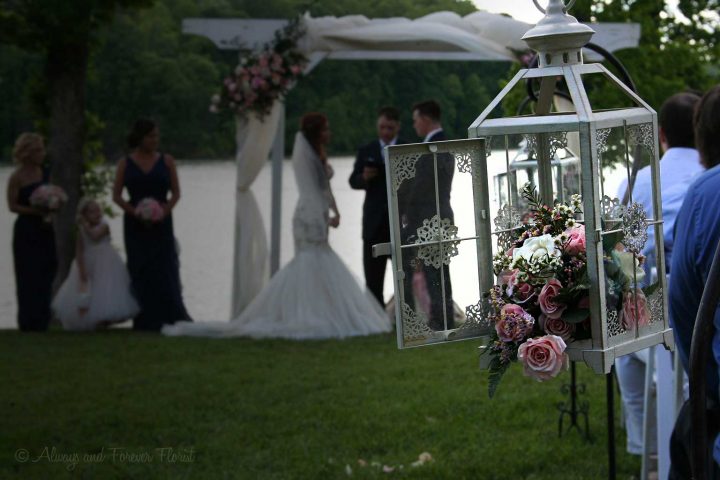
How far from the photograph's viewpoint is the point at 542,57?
264 cm

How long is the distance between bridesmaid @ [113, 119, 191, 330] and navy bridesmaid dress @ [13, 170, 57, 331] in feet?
2.38

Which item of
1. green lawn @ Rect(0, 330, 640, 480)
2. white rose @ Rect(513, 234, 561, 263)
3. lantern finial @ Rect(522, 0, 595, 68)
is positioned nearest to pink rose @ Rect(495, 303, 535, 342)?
white rose @ Rect(513, 234, 561, 263)

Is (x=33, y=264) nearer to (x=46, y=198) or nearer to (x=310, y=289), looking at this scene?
(x=46, y=198)

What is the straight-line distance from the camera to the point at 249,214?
34.3 feet

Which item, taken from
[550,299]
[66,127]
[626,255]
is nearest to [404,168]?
[550,299]

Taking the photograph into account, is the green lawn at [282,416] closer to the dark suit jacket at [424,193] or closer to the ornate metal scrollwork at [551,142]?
the ornate metal scrollwork at [551,142]

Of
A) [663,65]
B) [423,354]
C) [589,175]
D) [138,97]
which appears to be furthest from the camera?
[138,97]

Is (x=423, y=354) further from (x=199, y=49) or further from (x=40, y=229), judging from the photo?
(x=199, y=49)

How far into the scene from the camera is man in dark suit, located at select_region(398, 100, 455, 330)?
2545 millimetres

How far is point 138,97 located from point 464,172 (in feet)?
51.7

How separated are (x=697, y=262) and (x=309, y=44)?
7.69m

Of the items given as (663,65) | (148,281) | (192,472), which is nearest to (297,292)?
(148,281)

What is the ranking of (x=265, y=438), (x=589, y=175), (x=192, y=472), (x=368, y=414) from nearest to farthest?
(x=589, y=175), (x=192, y=472), (x=265, y=438), (x=368, y=414)

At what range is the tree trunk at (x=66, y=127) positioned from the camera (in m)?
11.2
